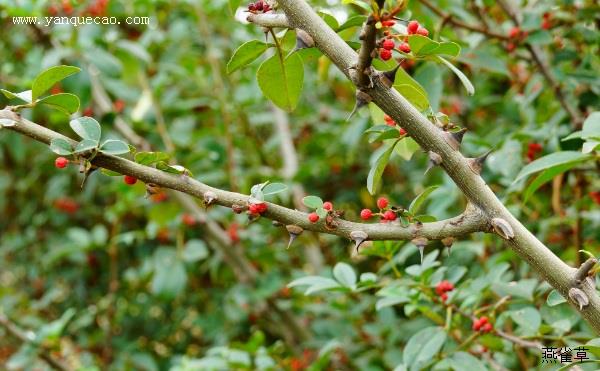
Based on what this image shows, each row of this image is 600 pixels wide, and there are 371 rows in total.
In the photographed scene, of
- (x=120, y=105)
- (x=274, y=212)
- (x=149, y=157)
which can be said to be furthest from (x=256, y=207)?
(x=120, y=105)

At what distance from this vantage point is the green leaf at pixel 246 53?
851 mm

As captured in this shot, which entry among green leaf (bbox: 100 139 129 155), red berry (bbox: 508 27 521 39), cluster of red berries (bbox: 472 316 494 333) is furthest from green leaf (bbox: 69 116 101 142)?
red berry (bbox: 508 27 521 39)

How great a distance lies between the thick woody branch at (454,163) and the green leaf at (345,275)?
0.43 metres

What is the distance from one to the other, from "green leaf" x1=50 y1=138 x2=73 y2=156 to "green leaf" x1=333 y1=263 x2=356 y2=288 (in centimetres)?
55

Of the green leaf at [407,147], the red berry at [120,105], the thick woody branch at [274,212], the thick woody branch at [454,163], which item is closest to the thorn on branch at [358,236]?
the thick woody branch at [274,212]

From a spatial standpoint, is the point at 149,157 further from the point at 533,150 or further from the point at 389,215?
the point at 533,150

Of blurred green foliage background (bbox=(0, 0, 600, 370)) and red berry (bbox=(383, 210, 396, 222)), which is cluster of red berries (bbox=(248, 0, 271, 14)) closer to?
blurred green foliage background (bbox=(0, 0, 600, 370))

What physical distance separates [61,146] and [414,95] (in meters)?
0.45

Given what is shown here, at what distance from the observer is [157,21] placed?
272 centimetres

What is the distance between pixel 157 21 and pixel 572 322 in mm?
2180

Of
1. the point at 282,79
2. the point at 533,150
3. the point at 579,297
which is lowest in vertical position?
the point at 579,297

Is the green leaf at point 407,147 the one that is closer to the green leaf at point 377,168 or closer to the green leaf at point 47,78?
the green leaf at point 377,168

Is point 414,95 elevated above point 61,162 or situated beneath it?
elevated above

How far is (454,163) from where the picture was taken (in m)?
0.72
